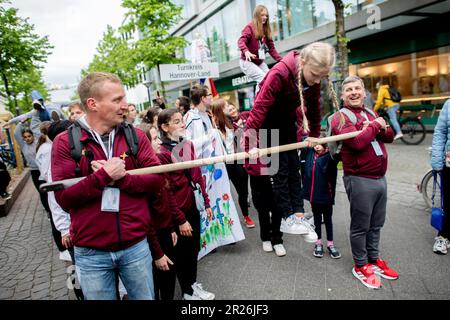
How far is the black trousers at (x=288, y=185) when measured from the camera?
349cm

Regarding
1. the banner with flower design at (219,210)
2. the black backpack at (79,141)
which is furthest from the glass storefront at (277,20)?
the black backpack at (79,141)

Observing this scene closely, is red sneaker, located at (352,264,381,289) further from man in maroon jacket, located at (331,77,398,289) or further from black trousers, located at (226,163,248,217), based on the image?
black trousers, located at (226,163,248,217)

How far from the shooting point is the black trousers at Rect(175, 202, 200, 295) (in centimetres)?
319

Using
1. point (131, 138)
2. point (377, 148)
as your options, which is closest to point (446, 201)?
point (377, 148)

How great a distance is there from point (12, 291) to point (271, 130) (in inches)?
147

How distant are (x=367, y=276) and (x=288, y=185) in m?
1.23

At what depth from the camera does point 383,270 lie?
3.38 m

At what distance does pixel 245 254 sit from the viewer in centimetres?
420

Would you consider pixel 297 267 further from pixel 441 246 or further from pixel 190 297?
pixel 441 246

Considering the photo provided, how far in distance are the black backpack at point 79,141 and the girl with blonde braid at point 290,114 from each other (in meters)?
1.09

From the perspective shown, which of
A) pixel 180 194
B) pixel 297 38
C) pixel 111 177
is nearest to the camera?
pixel 111 177

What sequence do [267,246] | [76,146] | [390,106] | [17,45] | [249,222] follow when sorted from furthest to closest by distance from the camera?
[390,106] < [17,45] < [249,222] < [267,246] < [76,146]

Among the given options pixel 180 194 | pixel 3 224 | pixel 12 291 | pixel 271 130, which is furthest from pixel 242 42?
pixel 3 224
